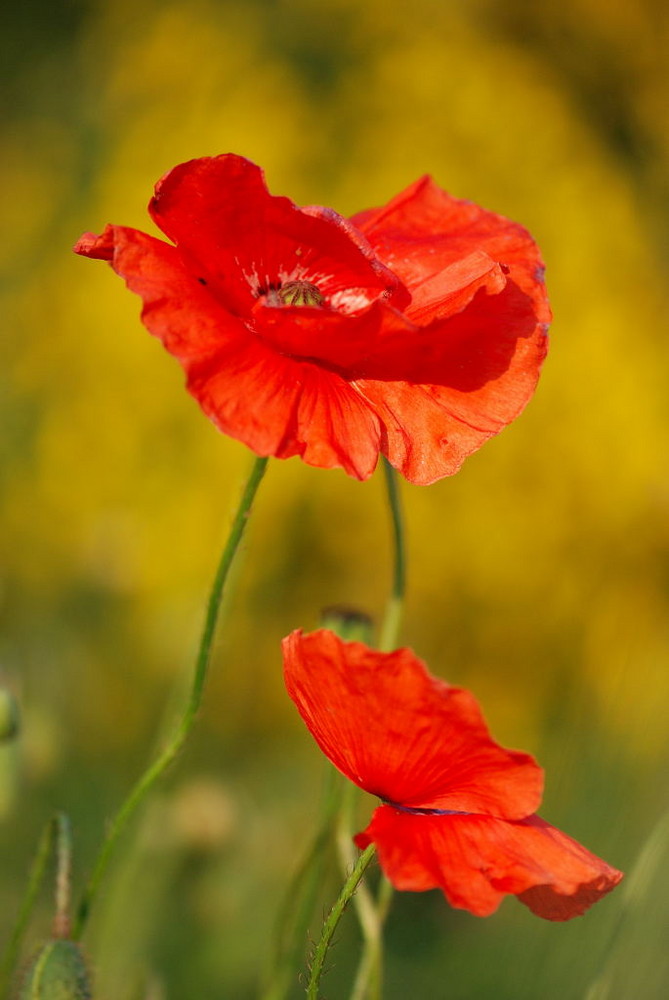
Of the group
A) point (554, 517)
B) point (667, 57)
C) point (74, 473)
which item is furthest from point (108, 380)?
point (667, 57)

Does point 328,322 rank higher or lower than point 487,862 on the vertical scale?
higher

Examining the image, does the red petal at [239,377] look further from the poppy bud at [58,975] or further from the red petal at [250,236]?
the poppy bud at [58,975]

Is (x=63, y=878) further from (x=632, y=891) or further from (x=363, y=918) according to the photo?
(x=632, y=891)

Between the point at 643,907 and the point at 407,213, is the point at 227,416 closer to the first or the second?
the point at 407,213

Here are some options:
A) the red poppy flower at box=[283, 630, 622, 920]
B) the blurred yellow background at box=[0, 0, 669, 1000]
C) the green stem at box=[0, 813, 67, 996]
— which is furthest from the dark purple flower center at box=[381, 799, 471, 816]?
the blurred yellow background at box=[0, 0, 669, 1000]

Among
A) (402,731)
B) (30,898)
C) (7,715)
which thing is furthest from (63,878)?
(402,731)

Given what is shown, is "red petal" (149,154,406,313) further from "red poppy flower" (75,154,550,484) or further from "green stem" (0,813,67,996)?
"green stem" (0,813,67,996)
